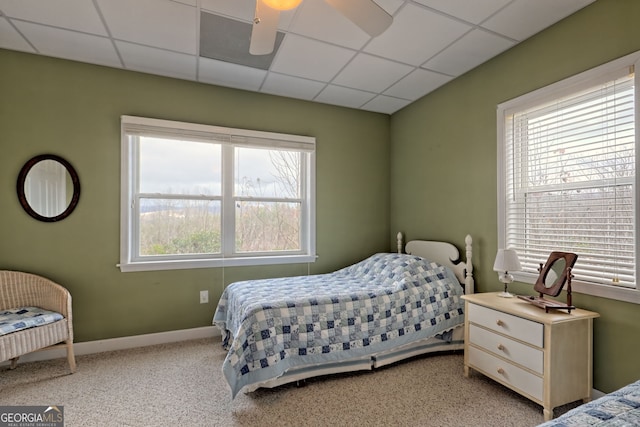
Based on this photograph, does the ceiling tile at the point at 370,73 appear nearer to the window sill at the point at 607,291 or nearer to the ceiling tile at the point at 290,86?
the ceiling tile at the point at 290,86

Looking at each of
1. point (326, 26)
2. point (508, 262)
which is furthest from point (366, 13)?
point (508, 262)

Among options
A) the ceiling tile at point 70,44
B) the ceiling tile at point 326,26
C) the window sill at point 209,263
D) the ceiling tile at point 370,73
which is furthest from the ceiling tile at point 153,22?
the window sill at point 209,263

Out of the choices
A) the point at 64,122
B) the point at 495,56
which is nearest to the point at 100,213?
the point at 64,122


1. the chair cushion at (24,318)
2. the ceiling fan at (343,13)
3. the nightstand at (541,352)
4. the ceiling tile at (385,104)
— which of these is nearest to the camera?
the ceiling fan at (343,13)

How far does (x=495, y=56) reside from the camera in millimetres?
2756

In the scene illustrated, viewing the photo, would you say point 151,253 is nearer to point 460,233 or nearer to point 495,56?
point 460,233

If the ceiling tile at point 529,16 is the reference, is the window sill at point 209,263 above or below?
below

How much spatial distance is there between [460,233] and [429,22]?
189cm

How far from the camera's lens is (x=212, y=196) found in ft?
11.2

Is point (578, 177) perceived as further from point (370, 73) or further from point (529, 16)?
point (370, 73)

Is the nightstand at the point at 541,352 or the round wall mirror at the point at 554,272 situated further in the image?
the round wall mirror at the point at 554,272

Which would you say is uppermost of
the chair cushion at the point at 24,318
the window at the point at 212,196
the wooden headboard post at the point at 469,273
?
the window at the point at 212,196

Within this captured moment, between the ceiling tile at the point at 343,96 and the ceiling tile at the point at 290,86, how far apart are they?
0.34ft

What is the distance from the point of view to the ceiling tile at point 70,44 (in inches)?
94.7
